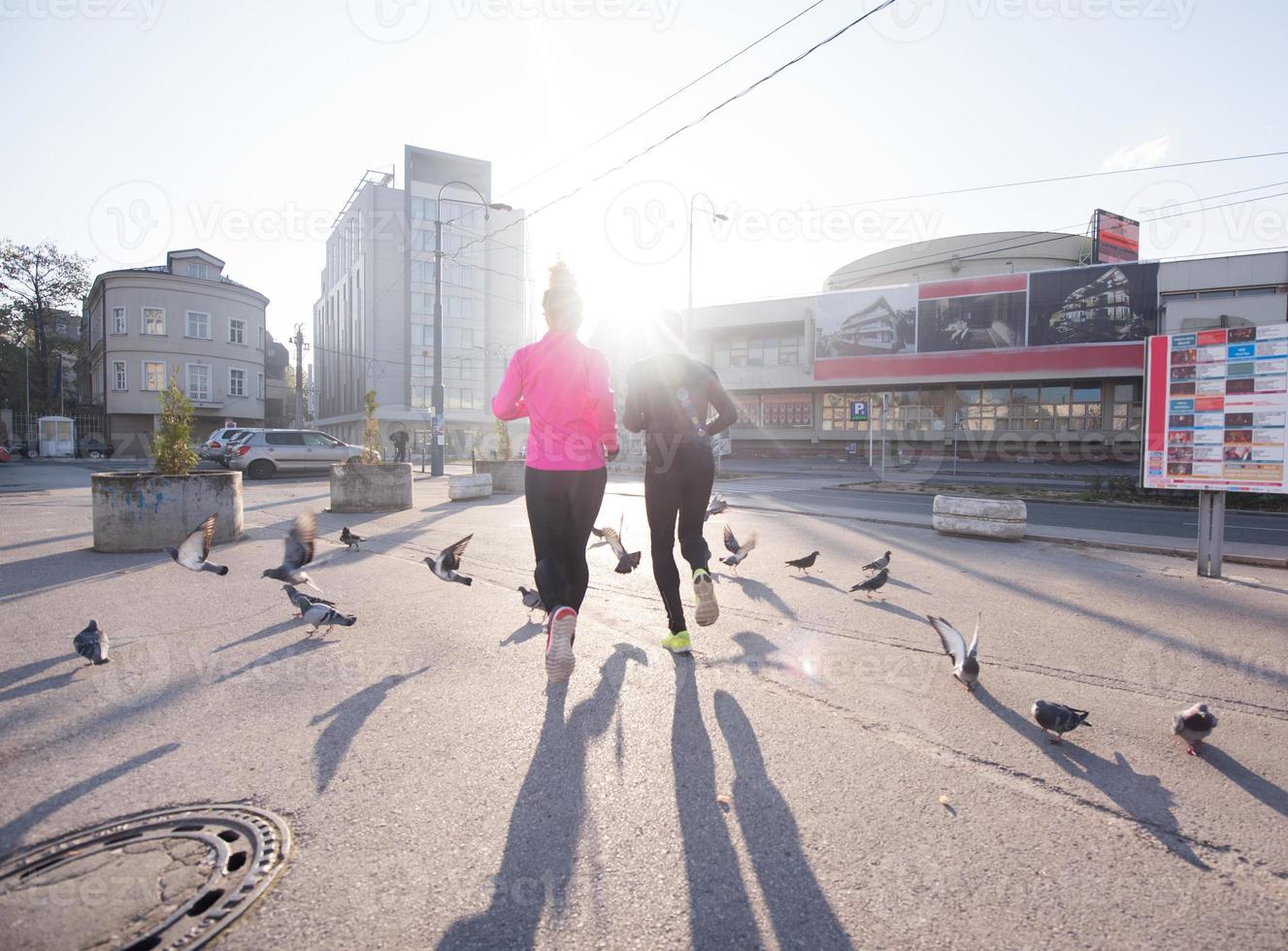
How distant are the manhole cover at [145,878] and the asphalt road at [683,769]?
0.09ft

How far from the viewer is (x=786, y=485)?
21734 millimetres

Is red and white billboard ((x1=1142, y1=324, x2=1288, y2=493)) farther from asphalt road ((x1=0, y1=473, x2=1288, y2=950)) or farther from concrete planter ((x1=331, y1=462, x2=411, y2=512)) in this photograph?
concrete planter ((x1=331, y1=462, x2=411, y2=512))

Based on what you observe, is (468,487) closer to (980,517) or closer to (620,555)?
(620,555)

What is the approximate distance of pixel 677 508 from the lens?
3904 mm

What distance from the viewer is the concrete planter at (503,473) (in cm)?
1614

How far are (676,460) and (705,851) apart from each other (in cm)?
216

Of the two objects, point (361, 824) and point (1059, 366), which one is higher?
point (1059, 366)

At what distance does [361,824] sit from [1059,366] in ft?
130

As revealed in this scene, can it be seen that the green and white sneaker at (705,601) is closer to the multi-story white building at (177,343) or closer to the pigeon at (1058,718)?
the pigeon at (1058,718)

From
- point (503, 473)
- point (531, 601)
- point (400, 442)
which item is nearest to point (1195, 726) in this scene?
point (531, 601)

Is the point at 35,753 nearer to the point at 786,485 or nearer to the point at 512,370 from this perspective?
the point at 512,370

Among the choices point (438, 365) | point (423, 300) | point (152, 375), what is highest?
point (423, 300)

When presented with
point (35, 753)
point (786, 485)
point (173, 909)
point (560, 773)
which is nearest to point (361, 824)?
point (173, 909)

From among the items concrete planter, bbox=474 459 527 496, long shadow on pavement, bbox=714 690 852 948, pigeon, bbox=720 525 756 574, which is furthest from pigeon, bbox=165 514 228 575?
concrete planter, bbox=474 459 527 496
